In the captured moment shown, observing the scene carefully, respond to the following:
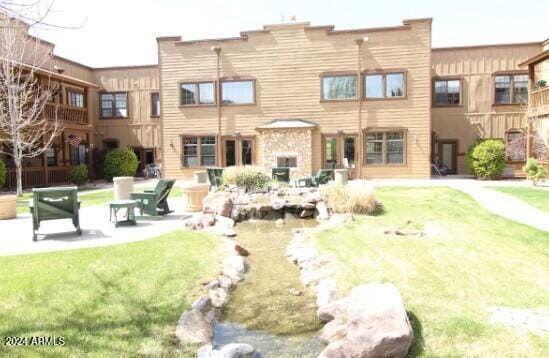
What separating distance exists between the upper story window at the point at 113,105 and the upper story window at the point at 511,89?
2222 centimetres

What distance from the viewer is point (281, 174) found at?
587 inches

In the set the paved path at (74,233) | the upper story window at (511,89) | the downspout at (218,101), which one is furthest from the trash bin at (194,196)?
the upper story window at (511,89)

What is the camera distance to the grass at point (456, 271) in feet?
12.3

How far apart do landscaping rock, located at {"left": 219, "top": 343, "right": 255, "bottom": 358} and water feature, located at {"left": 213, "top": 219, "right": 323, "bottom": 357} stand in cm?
25

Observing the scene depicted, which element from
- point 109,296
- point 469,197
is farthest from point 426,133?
point 109,296

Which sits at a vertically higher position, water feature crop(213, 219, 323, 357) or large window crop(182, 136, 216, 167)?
large window crop(182, 136, 216, 167)

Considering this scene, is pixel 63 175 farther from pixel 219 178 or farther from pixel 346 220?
pixel 346 220

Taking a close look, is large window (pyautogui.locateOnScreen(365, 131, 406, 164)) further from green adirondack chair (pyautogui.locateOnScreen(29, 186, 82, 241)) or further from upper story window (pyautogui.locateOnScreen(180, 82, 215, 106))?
green adirondack chair (pyautogui.locateOnScreen(29, 186, 82, 241))

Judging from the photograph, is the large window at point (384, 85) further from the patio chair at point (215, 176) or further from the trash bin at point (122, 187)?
the trash bin at point (122, 187)

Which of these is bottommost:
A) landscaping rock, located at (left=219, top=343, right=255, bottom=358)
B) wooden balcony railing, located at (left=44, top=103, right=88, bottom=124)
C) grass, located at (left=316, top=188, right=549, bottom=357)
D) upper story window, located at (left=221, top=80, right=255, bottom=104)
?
landscaping rock, located at (left=219, top=343, right=255, bottom=358)

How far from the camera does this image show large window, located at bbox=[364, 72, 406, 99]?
19.1 metres

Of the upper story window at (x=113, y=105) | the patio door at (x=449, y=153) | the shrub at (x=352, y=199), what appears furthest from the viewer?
the upper story window at (x=113, y=105)

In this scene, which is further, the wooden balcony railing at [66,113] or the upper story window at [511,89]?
the upper story window at [511,89]

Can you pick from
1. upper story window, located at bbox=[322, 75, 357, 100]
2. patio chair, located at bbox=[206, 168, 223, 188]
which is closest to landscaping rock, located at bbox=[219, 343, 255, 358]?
patio chair, located at bbox=[206, 168, 223, 188]
